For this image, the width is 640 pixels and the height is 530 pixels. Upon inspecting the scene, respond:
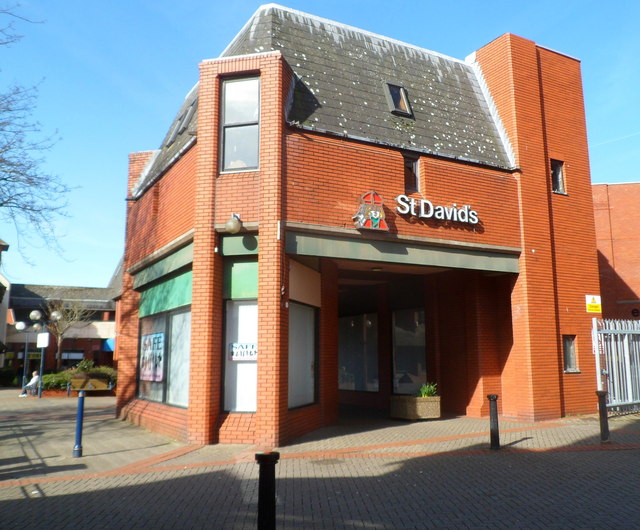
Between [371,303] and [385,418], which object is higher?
[371,303]

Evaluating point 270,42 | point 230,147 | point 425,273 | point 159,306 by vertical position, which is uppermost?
point 270,42

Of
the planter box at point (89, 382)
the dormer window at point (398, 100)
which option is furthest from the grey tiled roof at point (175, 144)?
the planter box at point (89, 382)

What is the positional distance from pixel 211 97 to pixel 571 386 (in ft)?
36.2

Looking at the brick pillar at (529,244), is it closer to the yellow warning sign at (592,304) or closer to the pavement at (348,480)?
the pavement at (348,480)

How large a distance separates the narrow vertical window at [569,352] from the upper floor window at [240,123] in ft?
30.1

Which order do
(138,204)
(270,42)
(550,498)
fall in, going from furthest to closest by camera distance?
(138,204)
(270,42)
(550,498)

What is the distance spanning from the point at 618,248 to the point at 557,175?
13.2 m

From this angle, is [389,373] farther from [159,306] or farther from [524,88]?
[524,88]

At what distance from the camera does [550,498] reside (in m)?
7.03

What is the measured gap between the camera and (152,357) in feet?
46.9

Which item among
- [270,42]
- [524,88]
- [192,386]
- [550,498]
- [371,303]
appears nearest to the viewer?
[550,498]

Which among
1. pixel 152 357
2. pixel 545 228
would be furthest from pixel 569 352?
pixel 152 357

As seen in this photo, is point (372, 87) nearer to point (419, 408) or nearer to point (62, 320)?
point (419, 408)

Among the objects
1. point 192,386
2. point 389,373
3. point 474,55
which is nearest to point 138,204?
point 192,386
